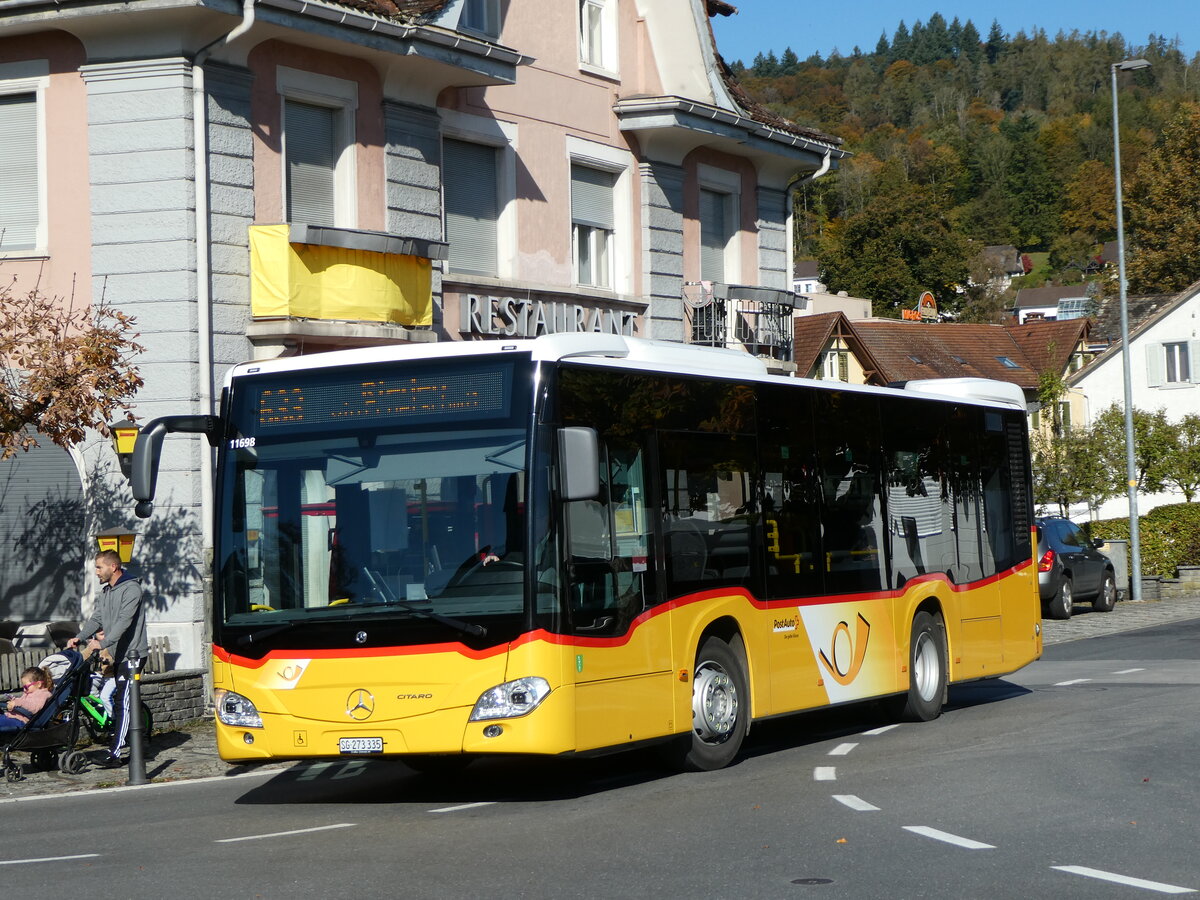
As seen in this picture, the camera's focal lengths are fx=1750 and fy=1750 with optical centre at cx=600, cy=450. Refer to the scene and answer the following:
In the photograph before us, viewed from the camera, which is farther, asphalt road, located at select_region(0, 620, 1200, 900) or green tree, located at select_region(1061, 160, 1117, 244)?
green tree, located at select_region(1061, 160, 1117, 244)

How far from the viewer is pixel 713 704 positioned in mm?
12125

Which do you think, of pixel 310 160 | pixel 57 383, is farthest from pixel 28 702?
pixel 310 160

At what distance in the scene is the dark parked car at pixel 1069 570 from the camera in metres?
30.6

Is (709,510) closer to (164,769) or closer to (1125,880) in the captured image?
(1125,880)

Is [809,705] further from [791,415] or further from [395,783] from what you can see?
[395,783]

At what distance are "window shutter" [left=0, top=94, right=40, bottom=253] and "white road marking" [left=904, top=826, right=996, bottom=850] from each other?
12986 mm

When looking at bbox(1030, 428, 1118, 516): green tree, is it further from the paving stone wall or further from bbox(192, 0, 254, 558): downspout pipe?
the paving stone wall

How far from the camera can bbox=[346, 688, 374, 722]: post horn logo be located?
1063 centimetres

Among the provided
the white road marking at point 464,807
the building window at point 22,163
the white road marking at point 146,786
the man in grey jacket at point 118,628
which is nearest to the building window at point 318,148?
the building window at point 22,163

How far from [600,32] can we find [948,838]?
58.3ft

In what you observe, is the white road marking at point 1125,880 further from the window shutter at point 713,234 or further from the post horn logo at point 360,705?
the window shutter at point 713,234

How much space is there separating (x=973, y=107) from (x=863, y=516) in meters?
175

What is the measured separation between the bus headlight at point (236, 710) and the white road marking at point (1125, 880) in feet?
16.9

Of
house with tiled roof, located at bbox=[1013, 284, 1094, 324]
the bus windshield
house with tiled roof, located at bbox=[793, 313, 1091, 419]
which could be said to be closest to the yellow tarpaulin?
the bus windshield
